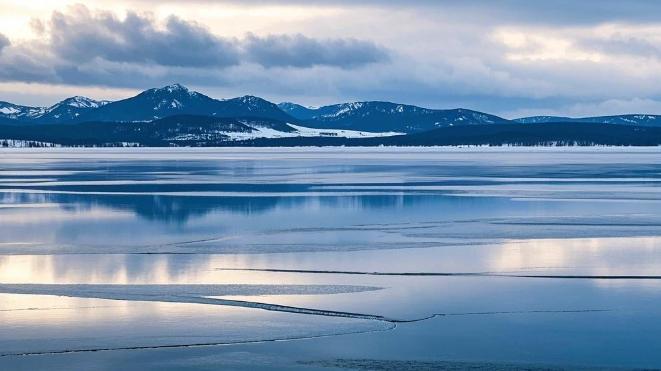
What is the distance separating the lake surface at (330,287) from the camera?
383 inches

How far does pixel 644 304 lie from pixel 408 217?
12.4 m

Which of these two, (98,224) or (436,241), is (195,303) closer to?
(436,241)

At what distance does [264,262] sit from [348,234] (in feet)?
15.2

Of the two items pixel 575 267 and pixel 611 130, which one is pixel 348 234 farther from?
pixel 611 130

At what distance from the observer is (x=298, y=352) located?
32.0 feet

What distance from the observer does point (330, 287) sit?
44.2ft

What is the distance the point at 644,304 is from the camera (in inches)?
479

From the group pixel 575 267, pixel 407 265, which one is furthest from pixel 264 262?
pixel 575 267

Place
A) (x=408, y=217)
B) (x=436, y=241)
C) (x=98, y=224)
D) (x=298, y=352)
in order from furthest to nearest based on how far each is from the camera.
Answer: (x=408, y=217), (x=98, y=224), (x=436, y=241), (x=298, y=352)

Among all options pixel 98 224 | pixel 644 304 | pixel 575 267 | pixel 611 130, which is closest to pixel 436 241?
pixel 575 267

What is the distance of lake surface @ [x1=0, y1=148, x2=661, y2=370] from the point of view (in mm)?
9719

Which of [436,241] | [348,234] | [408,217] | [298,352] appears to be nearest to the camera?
[298,352]

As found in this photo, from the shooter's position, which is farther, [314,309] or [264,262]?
[264,262]

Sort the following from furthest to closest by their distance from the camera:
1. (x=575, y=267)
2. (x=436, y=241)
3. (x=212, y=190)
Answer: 1. (x=212, y=190)
2. (x=436, y=241)
3. (x=575, y=267)
